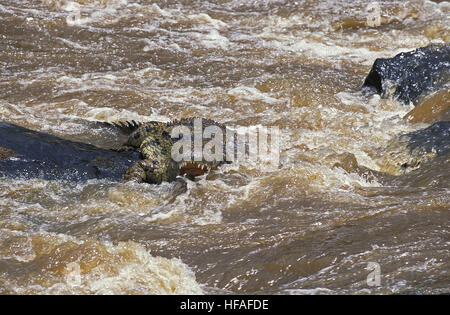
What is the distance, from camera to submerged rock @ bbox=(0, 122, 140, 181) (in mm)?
4633

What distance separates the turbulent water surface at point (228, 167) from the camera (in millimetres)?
3424

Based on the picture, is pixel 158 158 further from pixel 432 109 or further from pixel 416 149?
pixel 432 109

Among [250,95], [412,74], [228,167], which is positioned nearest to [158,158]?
[228,167]

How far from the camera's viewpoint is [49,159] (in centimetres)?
475

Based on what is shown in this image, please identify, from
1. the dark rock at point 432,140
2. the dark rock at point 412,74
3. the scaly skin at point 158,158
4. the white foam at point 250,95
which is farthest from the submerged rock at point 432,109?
the scaly skin at point 158,158

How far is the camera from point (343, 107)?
692cm

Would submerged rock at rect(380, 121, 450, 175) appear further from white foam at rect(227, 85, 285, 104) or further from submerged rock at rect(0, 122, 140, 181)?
submerged rock at rect(0, 122, 140, 181)

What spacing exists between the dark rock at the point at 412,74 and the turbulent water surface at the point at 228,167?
0.20 meters

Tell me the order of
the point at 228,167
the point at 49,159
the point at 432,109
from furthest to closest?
1. the point at 432,109
2. the point at 228,167
3. the point at 49,159

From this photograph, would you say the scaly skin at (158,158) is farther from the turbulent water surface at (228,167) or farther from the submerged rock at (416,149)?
the submerged rock at (416,149)

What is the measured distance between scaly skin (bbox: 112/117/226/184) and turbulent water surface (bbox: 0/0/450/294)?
20cm

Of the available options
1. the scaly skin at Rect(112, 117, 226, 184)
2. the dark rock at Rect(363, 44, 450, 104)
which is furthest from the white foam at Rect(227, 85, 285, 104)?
the scaly skin at Rect(112, 117, 226, 184)

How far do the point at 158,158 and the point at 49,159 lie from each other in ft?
3.31
